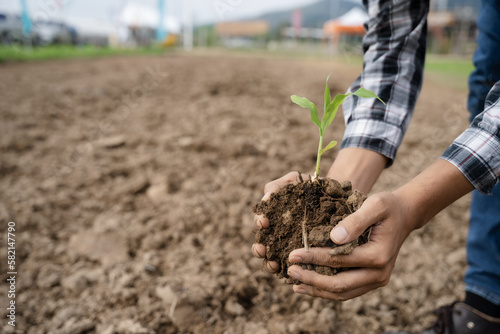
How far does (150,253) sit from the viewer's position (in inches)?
72.9

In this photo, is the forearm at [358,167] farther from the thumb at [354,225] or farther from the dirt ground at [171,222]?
the dirt ground at [171,222]

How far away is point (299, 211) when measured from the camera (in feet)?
3.31

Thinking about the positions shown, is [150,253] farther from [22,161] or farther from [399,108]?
[22,161]

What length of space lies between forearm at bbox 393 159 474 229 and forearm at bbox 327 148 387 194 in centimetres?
24

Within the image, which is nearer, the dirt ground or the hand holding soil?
the hand holding soil

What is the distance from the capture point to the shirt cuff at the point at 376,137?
120 cm

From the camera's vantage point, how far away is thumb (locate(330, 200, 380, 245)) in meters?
0.81

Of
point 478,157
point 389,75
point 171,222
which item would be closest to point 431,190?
point 478,157

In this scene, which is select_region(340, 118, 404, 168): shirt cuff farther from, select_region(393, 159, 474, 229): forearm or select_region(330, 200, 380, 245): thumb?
select_region(330, 200, 380, 245): thumb

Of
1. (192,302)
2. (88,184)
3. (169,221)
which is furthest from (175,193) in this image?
(192,302)

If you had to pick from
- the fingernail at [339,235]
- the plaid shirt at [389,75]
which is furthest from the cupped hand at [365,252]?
the plaid shirt at [389,75]

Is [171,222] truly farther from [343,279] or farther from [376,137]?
[343,279]

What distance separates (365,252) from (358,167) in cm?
39

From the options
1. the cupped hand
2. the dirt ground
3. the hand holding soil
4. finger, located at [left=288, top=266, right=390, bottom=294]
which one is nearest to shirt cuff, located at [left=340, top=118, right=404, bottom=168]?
the hand holding soil
